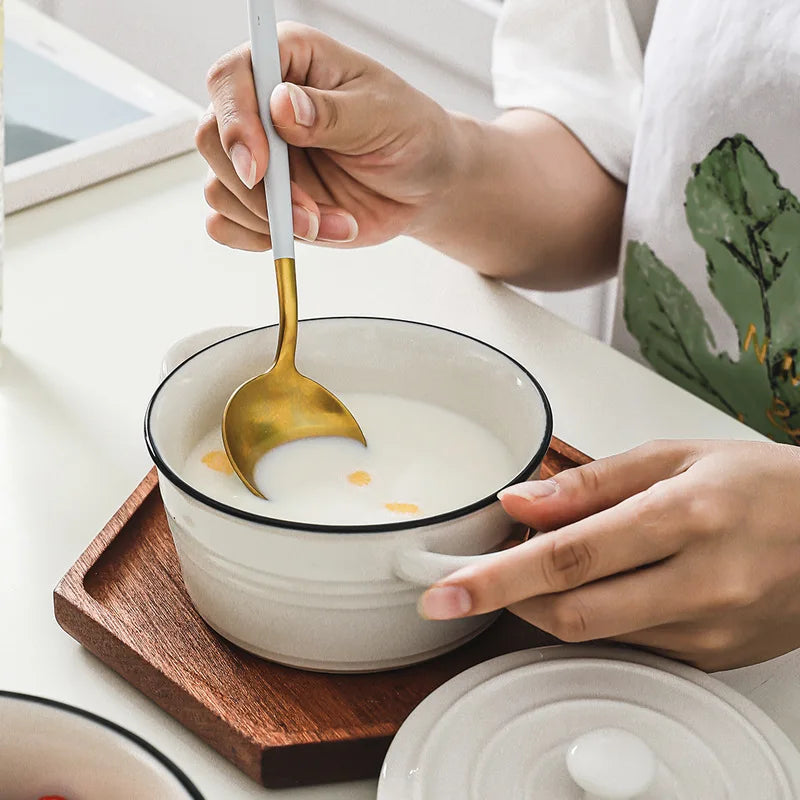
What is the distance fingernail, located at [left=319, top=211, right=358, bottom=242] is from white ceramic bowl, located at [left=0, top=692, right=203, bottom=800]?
422 mm

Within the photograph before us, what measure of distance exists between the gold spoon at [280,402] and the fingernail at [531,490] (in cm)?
14

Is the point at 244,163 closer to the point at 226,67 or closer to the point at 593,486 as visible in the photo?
the point at 226,67

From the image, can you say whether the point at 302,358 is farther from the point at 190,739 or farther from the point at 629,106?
the point at 629,106

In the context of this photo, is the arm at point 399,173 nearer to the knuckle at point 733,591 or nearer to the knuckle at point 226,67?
the knuckle at point 226,67

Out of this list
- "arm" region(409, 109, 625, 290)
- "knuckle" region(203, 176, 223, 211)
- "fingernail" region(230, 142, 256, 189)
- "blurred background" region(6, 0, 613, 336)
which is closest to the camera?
"fingernail" region(230, 142, 256, 189)

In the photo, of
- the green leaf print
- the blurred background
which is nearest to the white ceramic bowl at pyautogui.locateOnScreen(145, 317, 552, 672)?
the green leaf print

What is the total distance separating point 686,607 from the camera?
0.54 m

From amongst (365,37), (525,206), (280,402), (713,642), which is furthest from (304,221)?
(365,37)

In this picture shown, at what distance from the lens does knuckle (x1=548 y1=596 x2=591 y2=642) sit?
0.54m

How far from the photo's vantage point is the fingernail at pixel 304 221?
79 centimetres

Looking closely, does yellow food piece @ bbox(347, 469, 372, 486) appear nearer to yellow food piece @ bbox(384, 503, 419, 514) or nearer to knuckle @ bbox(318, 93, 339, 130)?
yellow food piece @ bbox(384, 503, 419, 514)

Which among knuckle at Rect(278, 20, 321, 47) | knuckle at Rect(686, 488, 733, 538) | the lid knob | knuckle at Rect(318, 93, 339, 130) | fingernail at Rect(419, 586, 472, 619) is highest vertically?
knuckle at Rect(278, 20, 321, 47)

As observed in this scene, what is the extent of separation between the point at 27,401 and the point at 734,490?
0.52 m

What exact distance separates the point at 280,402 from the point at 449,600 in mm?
196
